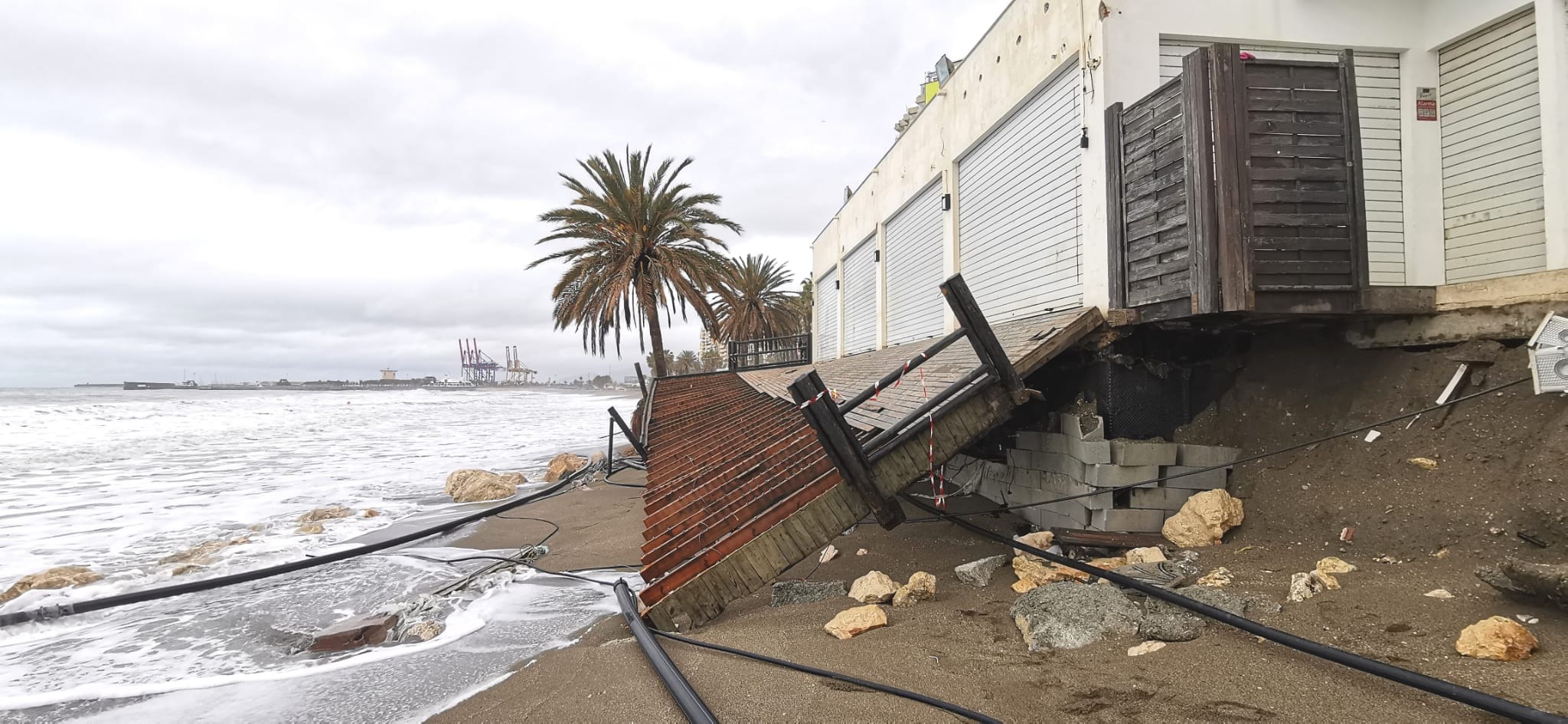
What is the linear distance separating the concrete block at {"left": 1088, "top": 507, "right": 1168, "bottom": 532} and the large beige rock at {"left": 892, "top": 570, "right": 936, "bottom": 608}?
1.71 meters

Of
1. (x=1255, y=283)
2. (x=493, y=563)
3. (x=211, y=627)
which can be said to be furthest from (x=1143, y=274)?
(x=211, y=627)

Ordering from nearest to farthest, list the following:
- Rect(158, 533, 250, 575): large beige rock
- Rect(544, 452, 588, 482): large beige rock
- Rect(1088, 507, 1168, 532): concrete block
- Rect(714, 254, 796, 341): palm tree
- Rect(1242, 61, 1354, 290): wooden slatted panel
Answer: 1. Rect(1242, 61, 1354, 290): wooden slatted panel
2. Rect(1088, 507, 1168, 532): concrete block
3. Rect(158, 533, 250, 575): large beige rock
4. Rect(544, 452, 588, 482): large beige rock
5. Rect(714, 254, 796, 341): palm tree

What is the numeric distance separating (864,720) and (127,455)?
28602 millimetres

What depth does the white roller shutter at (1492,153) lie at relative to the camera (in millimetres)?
5438

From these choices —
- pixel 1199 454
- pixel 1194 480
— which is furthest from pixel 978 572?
pixel 1199 454

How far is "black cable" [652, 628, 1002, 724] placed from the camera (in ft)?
9.81

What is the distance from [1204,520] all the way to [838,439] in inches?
128

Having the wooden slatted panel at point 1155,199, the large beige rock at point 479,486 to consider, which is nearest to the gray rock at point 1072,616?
the wooden slatted panel at point 1155,199

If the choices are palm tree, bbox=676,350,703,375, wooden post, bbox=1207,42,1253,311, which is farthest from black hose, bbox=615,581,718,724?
palm tree, bbox=676,350,703,375

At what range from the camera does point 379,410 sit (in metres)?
50.6

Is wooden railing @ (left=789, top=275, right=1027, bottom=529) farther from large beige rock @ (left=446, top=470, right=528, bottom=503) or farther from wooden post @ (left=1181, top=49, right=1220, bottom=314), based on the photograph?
large beige rock @ (left=446, top=470, right=528, bottom=503)

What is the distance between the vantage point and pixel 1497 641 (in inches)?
112

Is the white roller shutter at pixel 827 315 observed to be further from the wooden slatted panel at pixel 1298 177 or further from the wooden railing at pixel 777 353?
the wooden slatted panel at pixel 1298 177

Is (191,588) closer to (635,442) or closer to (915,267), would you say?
(635,442)
